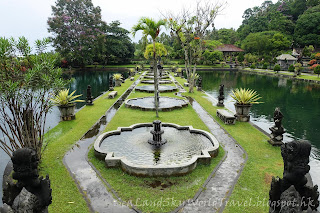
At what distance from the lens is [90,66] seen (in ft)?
184

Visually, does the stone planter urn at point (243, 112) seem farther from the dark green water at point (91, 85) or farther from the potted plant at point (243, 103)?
the dark green water at point (91, 85)

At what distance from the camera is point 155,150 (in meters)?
7.99

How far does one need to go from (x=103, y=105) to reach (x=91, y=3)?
129 feet

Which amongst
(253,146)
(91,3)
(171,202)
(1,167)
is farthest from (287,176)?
(91,3)

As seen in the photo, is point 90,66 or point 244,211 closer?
point 244,211

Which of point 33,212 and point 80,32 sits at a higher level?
point 80,32

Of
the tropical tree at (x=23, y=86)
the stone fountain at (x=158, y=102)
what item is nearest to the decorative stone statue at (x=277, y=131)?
the stone fountain at (x=158, y=102)

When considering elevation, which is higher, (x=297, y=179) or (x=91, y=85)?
(x=297, y=179)

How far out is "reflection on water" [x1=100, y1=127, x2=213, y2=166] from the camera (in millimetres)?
7305

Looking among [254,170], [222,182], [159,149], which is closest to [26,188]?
[222,182]

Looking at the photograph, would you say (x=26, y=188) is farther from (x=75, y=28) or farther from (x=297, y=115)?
(x=75, y=28)

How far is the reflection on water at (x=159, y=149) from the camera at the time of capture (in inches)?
288

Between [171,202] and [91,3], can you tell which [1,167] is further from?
[91,3]

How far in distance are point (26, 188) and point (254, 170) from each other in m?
6.10
